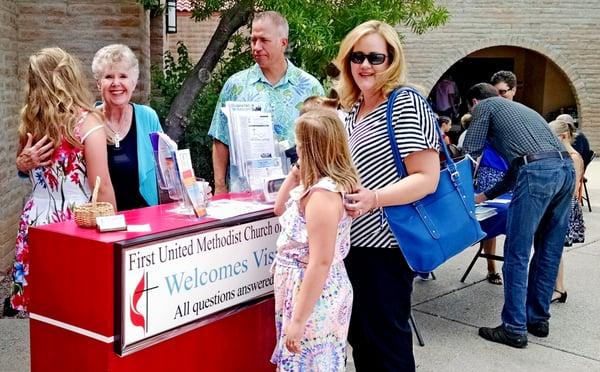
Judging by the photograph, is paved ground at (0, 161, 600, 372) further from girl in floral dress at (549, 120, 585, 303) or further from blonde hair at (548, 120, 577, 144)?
blonde hair at (548, 120, 577, 144)

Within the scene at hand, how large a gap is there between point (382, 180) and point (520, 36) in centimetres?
1436

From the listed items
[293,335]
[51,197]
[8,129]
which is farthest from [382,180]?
[8,129]

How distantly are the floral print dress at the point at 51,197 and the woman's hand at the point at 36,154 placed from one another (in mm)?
36

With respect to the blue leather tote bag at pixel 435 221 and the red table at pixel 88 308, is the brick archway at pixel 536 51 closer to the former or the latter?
the blue leather tote bag at pixel 435 221

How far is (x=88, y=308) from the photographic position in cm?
239

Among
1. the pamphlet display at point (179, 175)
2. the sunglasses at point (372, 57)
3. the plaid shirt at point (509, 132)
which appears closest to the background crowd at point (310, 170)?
the sunglasses at point (372, 57)

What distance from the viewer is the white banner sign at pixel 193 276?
240 centimetres

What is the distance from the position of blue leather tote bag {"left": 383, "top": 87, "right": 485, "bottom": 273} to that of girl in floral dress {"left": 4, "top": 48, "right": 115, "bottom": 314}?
1318 mm

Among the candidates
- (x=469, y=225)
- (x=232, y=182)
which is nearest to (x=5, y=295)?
(x=232, y=182)

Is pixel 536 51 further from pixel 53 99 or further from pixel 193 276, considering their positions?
pixel 193 276

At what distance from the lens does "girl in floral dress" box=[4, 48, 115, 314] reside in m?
2.93

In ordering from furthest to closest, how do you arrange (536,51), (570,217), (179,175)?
(536,51), (570,217), (179,175)

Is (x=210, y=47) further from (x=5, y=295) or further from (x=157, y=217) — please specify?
(x=157, y=217)

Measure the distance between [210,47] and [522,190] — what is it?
305 centimetres
